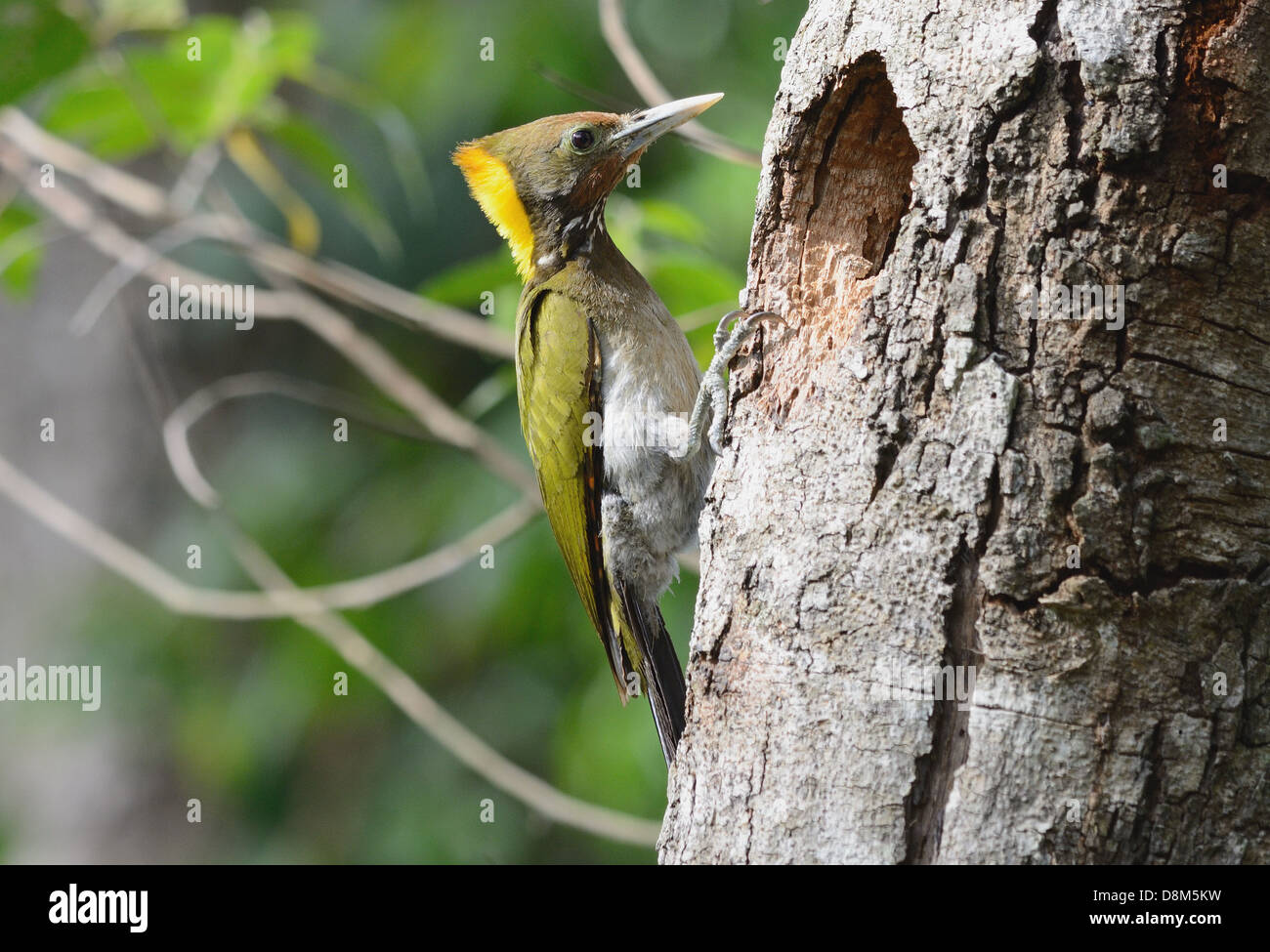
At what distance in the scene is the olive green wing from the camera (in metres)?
3.33

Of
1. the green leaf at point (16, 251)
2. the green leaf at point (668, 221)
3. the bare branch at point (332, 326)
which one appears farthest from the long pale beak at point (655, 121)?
the green leaf at point (16, 251)

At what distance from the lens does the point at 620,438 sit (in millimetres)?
3275

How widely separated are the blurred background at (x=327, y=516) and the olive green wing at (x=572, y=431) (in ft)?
5.10

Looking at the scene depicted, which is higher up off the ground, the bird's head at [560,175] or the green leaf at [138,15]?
the green leaf at [138,15]

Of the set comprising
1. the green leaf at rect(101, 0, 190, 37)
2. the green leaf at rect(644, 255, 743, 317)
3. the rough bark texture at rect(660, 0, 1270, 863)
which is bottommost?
the rough bark texture at rect(660, 0, 1270, 863)

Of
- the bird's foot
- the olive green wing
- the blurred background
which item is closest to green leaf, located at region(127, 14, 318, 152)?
the olive green wing

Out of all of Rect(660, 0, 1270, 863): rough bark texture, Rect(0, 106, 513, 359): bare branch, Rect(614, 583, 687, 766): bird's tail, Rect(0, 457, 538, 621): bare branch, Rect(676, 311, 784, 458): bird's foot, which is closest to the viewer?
Rect(660, 0, 1270, 863): rough bark texture

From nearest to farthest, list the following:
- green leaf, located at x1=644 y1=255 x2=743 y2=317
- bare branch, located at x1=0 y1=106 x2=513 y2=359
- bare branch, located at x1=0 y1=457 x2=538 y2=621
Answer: green leaf, located at x1=644 y1=255 x2=743 y2=317
bare branch, located at x1=0 y1=106 x2=513 y2=359
bare branch, located at x1=0 y1=457 x2=538 y2=621

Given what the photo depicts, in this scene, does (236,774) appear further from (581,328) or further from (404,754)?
(581,328)

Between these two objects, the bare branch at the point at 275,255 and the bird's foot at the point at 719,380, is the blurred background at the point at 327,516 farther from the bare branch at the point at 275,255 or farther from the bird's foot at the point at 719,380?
the bird's foot at the point at 719,380

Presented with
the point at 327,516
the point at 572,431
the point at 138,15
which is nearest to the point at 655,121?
the point at 572,431

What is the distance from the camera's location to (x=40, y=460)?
21.3 ft

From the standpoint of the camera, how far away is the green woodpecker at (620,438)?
3.26m

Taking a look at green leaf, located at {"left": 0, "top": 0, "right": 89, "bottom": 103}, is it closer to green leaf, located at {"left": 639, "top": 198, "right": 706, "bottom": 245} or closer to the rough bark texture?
green leaf, located at {"left": 639, "top": 198, "right": 706, "bottom": 245}
